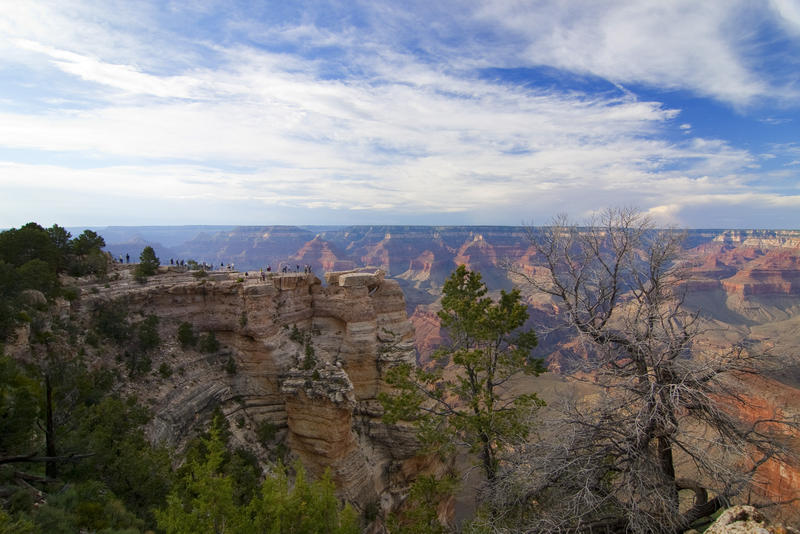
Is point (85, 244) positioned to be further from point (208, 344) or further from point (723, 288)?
point (723, 288)

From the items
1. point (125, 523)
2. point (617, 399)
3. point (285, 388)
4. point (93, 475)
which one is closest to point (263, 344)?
point (285, 388)

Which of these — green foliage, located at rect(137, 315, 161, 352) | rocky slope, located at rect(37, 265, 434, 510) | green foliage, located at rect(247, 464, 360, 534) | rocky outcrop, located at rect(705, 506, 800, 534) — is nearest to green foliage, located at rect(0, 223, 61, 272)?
rocky slope, located at rect(37, 265, 434, 510)

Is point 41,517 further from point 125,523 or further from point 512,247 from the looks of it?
point 512,247

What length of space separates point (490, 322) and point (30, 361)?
17403mm

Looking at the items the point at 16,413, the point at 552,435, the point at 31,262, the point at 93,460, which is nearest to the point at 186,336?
the point at 31,262

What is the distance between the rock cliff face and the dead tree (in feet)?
42.7

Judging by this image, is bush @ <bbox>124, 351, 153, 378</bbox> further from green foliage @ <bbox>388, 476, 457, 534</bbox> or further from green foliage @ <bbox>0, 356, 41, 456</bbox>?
green foliage @ <bbox>388, 476, 457, 534</bbox>

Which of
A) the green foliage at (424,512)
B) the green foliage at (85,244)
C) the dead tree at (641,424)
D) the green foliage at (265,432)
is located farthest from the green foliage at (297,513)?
the green foliage at (85,244)

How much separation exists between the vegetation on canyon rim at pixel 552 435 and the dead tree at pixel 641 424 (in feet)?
0.12

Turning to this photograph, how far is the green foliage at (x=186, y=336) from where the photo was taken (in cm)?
2081

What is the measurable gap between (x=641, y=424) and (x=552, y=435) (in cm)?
186

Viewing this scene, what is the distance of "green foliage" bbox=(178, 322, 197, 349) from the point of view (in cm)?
2081

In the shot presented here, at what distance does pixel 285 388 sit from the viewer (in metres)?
20.2

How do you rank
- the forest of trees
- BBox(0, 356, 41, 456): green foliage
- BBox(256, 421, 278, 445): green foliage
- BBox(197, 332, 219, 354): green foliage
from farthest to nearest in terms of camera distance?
BBox(197, 332, 219, 354): green foliage < BBox(256, 421, 278, 445): green foliage < BBox(0, 356, 41, 456): green foliage < the forest of trees
